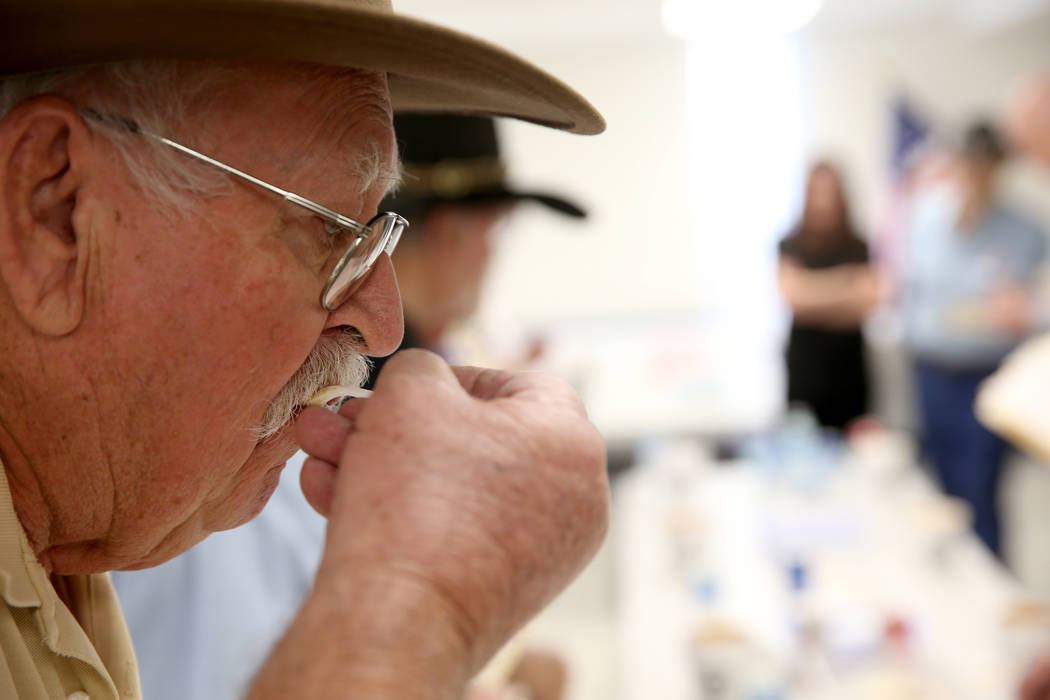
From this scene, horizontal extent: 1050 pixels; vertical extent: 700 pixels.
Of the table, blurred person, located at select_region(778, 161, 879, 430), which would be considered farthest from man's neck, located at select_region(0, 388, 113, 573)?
blurred person, located at select_region(778, 161, 879, 430)

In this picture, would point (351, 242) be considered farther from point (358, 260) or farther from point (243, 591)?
point (243, 591)

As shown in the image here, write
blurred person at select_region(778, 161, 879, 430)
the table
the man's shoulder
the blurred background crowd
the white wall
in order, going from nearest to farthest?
1. the table
2. the blurred background crowd
3. the man's shoulder
4. blurred person at select_region(778, 161, 879, 430)
5. the white wall

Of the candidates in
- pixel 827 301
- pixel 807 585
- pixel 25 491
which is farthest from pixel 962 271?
pixel 25 491

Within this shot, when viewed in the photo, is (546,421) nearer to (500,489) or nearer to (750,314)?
(500,489)

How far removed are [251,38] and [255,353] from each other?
0.23 meters

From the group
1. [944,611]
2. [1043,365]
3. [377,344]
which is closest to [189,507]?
[377,344]

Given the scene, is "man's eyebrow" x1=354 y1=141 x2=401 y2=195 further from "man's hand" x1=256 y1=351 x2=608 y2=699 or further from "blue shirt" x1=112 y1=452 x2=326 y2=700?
"blue shirt" x1=112 y1=452 x2=326 y2=700

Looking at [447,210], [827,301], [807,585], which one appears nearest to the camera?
[447,210]

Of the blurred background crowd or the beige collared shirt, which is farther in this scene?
the blurred background crowd

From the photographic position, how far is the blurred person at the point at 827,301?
4.54 metres

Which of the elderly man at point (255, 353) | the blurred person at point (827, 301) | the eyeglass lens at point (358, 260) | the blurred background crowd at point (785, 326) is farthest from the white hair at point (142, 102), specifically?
the blurred person at point (827, 301)

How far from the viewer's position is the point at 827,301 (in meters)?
4.51

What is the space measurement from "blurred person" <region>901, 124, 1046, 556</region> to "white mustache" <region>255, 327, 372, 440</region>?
3.88m

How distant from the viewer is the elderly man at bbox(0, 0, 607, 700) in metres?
0.53
